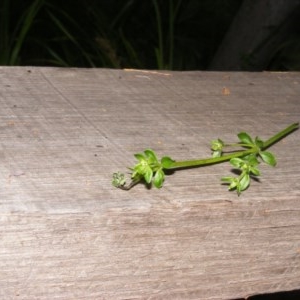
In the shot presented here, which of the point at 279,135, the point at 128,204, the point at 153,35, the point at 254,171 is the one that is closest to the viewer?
the point at 128,204

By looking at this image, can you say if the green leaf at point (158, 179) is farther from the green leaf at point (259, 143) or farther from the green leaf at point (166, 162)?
the green leaf at point (259, 143)

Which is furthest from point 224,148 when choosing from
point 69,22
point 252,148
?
point 69,22

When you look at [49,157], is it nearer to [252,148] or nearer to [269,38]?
[252,148]

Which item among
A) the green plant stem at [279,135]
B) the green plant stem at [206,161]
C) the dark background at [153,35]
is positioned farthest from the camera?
the dark background at [153,35]

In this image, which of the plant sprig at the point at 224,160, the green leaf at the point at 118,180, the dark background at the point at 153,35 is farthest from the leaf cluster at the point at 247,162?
the dark background at the point at 153,35

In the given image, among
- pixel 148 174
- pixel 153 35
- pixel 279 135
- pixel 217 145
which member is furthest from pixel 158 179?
pixel 153 35

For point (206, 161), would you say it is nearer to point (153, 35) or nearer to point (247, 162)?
point (247, 162)
